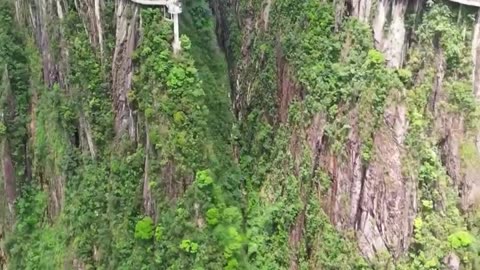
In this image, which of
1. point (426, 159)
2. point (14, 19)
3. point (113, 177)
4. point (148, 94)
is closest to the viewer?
point (426, 159)

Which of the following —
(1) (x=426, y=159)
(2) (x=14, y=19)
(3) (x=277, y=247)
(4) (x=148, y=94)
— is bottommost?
(3) (x=277, y=247)

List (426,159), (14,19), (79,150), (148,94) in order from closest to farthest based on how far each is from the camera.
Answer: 1. (426,159)
2. (148,94)
3. (79,150)
4. (14,19)

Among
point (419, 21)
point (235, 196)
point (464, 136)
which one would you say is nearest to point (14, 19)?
point (235, 196)

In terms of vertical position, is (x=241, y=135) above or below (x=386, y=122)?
below

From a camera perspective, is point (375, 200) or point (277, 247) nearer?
point (375, 200)

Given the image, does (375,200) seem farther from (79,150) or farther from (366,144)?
(79,150)

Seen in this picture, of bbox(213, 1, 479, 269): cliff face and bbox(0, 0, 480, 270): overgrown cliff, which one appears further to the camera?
bbox(0, 0, 480, 270): overgrown cliff

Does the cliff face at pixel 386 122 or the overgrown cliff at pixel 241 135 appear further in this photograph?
the overgrown cliff at pixel 241 135

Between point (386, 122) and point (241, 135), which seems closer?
point (386, 122)
